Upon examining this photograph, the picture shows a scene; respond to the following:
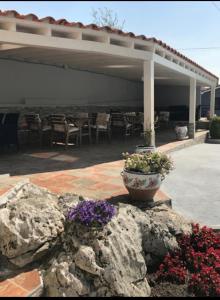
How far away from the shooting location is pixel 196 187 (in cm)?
644

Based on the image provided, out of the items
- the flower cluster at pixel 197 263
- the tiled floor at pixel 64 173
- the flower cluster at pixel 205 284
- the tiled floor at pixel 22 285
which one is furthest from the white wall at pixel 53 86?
the flower cluster at pixel 205 284

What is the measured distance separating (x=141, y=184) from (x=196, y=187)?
2.50 meters

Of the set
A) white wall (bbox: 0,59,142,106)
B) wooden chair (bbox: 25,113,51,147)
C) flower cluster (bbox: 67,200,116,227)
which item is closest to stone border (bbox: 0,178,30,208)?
flower cluster (bbox: 67,200,116,227)

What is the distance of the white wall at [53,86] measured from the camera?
8867mm

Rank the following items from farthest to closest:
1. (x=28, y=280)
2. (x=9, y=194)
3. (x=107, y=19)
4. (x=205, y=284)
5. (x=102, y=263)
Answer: (x=107, y=19) < (x=9, y=194) < (x=205, y=284) < (x=102, y=263) < (x=28, y=280)

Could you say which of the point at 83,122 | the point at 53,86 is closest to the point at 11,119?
the point at 83,122

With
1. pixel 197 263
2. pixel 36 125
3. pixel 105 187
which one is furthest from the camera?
pixel 36 125

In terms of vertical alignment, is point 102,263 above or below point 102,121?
below

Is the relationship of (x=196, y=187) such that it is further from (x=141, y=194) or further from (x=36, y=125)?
(x=36, y=125)

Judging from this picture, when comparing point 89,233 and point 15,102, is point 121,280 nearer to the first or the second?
point 89,233

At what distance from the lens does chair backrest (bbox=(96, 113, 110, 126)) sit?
30.8ft

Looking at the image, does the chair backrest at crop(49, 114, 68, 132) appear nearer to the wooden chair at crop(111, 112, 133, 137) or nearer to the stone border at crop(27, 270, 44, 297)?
the wooden chair at crop(111, 112, 133, 137)

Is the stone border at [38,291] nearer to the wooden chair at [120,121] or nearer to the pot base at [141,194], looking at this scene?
the pot base at [141,194]

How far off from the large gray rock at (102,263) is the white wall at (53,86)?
628 centimetres
